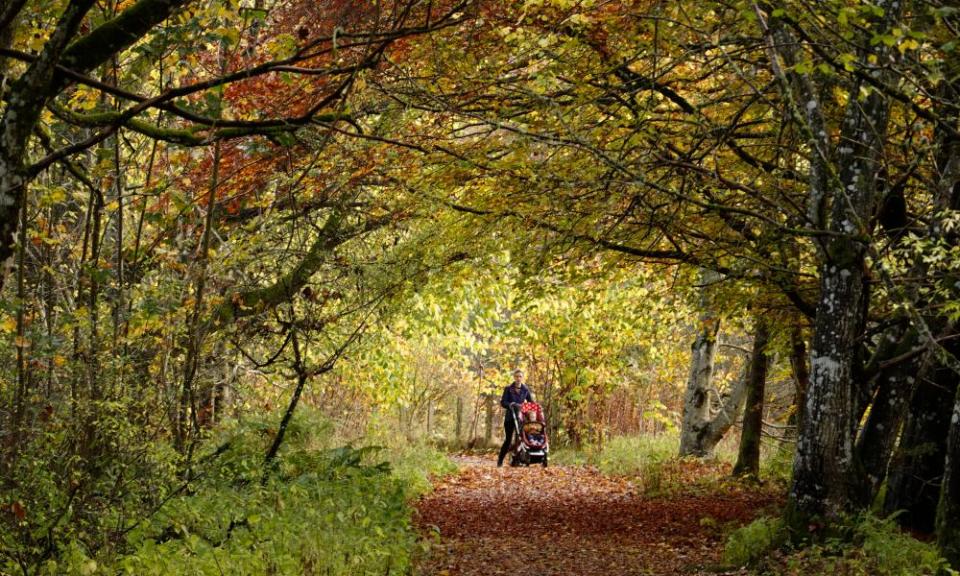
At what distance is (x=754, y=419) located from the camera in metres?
13.7

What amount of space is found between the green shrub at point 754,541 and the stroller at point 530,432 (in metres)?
10.4

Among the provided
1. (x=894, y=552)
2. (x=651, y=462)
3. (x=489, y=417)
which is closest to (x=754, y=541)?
(x=894, y=552)

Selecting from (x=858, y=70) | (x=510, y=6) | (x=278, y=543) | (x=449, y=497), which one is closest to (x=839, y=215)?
(x=858, y=70)

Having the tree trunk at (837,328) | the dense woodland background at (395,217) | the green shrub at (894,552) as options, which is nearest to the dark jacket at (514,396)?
the dense woodland background at (395,217)

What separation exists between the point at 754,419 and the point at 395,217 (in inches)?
254

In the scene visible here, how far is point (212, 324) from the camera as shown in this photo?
7.59m

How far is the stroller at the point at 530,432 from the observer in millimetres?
18375

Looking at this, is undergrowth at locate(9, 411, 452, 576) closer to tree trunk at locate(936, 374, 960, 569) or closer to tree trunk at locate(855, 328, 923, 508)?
tree trunk at locate(936, 374, 960, 569)

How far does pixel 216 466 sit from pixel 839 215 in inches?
233

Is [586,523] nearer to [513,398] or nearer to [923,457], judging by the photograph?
[923,457]

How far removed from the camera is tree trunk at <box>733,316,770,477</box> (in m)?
13.5

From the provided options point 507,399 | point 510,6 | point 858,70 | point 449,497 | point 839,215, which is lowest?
point 449,497

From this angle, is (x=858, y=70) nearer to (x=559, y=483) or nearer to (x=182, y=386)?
(x=182, y=386)

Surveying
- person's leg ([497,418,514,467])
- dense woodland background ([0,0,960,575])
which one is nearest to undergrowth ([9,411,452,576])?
dense woodland background ([0,0,960,575])
